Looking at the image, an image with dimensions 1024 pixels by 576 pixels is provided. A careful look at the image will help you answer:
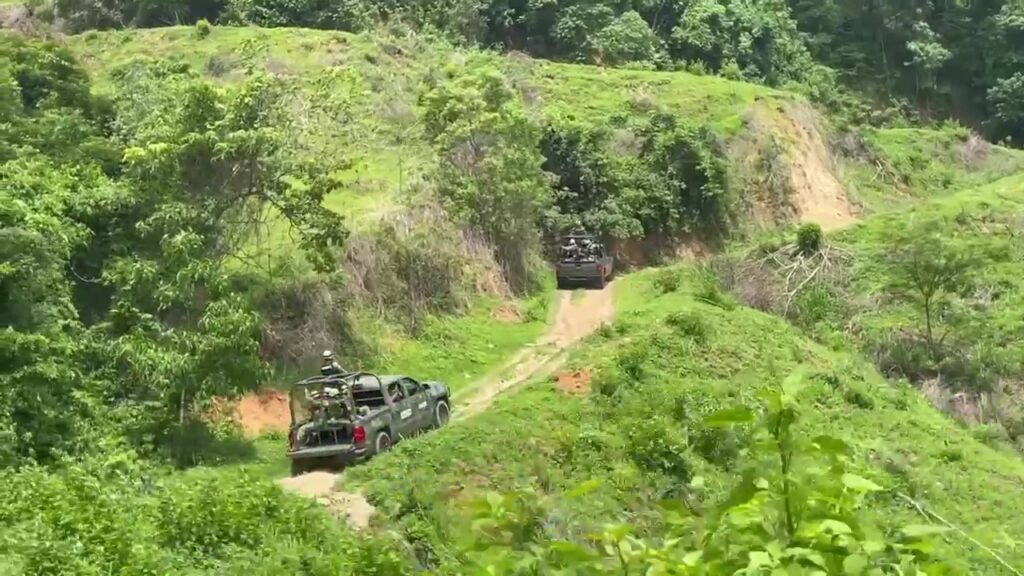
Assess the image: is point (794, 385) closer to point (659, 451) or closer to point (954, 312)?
point (659, 451)

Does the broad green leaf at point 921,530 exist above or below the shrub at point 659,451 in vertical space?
above

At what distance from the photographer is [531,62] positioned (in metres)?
41.9

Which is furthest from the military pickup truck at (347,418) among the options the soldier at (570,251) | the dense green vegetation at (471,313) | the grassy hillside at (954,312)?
the grassy hillside at (954,312)

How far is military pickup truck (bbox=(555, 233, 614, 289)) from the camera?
27922 mm

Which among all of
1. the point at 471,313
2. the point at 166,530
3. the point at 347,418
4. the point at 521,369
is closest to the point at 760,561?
the point at 166,530

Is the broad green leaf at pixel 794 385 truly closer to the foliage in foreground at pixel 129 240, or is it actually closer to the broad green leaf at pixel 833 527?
the broad green leaf at pixel 833 527

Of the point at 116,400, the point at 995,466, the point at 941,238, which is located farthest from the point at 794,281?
the point at 116,400

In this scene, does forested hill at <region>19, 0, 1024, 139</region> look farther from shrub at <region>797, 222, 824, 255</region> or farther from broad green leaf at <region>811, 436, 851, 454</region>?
broad green leaf at <region>811, 436, 851, 454</region>

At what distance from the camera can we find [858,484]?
2203mm

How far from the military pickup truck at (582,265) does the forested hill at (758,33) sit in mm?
17732

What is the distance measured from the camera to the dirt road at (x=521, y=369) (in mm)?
13078

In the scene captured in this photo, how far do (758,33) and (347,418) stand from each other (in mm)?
41041

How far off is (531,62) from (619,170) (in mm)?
10651

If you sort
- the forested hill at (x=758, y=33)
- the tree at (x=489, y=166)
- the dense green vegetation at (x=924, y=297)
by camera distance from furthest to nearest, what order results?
A: the forested hill at (x=758, y=33)
the tree at (x=489, y=166)
the dense green vegetation at (x=924, y=297)
